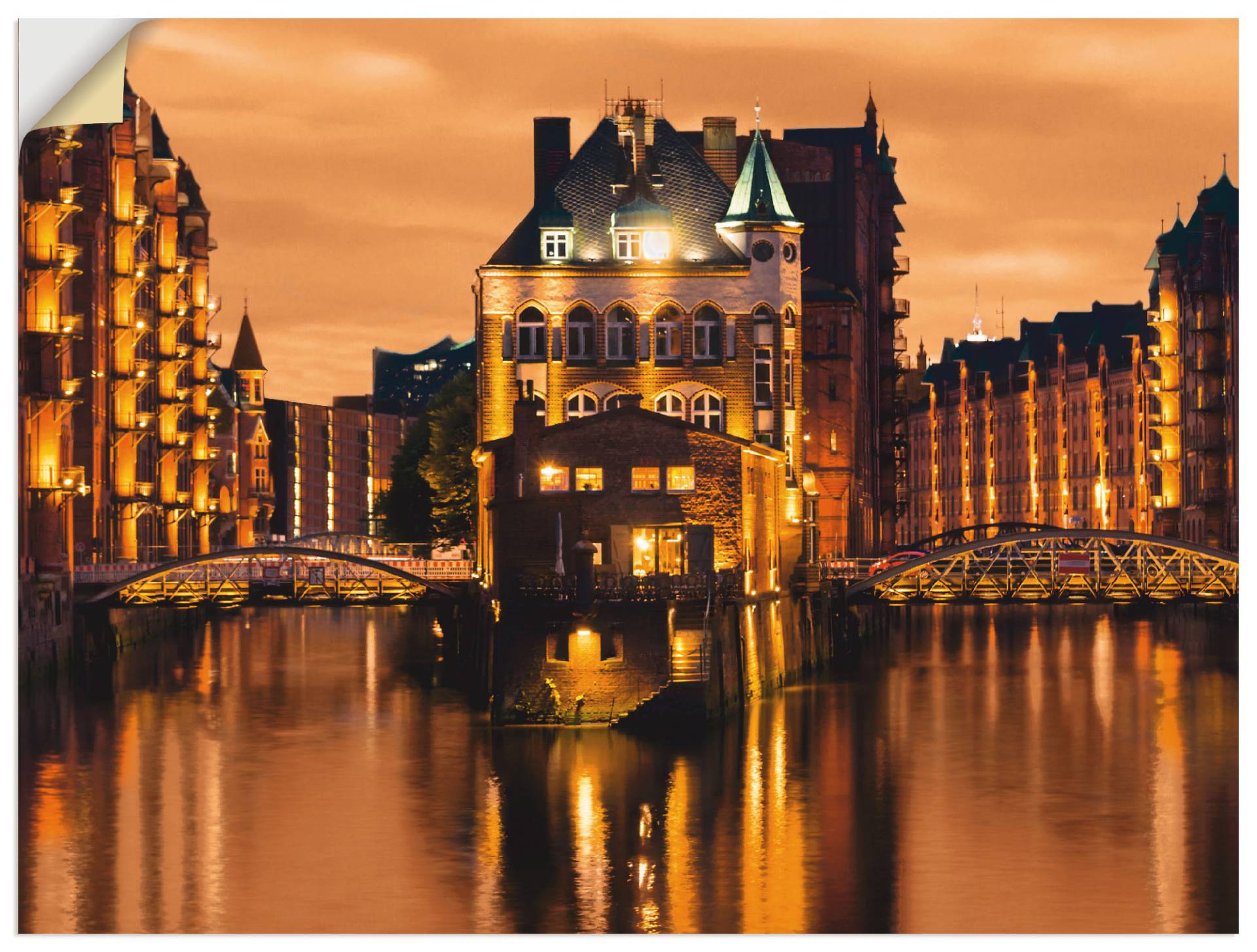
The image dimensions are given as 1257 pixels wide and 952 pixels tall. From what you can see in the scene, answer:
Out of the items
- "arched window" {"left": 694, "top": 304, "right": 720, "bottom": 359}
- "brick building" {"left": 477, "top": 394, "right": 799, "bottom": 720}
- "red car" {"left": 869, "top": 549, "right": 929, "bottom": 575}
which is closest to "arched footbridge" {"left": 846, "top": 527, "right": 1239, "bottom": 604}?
"red car" {"left": 869, "top": 549, "right": 929, "bottom": 575}

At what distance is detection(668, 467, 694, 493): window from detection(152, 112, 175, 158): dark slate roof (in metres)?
69.9

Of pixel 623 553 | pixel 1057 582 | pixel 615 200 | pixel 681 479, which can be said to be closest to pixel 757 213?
pixel 615 200

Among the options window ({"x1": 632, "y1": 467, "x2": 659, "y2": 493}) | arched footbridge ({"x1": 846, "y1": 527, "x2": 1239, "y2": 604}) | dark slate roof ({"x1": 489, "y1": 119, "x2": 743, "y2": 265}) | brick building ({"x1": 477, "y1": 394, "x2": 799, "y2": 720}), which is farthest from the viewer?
dark slate roof ({"x1": 489, "y1": 119, "x2": 743, "y2": 265})

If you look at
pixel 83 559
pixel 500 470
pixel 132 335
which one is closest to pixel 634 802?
pixel 500 470

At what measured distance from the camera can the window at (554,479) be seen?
6731cm

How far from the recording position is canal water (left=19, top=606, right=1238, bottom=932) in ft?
137

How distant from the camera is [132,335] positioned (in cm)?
11288

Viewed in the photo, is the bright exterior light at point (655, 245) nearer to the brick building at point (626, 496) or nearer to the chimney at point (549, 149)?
the chimney at point (549, 149)

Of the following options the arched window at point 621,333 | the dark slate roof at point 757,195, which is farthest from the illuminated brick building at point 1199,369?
the arched window at point 621,333

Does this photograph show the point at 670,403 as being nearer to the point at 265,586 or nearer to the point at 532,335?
the point at 532,335

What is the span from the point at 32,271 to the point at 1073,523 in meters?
120

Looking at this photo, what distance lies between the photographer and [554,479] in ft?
221

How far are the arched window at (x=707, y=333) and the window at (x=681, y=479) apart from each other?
58.6ft

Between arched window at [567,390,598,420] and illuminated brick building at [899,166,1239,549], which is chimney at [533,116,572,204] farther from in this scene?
illuminated brick building at [899,166,1239,549]
